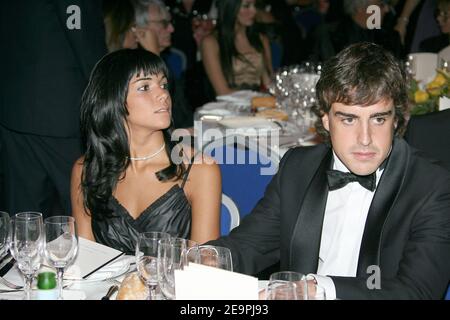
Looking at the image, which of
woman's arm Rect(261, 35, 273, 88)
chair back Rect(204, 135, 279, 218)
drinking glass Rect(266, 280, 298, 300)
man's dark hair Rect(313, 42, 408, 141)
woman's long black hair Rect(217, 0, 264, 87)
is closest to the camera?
drinking glass Rect(266, 280, 298, 300)

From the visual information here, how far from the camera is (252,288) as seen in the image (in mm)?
1881

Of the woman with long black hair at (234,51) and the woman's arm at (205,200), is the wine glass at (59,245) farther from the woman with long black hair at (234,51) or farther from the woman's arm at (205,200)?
the woman with long black hair at (234,51)

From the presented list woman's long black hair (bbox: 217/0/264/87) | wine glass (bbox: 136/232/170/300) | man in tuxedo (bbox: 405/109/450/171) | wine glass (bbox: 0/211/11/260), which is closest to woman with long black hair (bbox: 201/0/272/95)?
woman's long black hair (bbox: 217/0/264/87)

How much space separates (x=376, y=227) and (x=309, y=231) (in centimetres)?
25

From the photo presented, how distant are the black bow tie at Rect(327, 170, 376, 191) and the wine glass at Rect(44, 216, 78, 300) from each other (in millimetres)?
922

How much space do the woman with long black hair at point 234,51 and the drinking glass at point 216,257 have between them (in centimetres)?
428

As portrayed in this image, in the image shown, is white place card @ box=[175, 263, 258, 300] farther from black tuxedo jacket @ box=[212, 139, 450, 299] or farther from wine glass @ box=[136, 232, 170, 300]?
black tuxedo jacket @ box=[212, 139, 450, 299]

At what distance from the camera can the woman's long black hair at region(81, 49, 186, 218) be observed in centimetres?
312

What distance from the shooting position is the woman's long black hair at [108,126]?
10.2 feet

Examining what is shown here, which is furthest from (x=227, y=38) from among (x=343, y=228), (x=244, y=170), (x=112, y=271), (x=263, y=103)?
(x=112, y=271)

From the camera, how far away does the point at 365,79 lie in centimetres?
253

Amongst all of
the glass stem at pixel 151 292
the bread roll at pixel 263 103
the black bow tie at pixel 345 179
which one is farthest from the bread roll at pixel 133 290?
the bread roll at pixel 263 103
